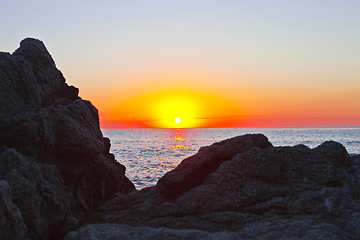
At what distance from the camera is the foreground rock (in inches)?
313

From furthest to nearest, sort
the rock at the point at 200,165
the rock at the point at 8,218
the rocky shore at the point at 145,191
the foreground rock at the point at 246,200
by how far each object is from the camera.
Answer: the rock at the point at 200,165
the foreground rock at the point at 246,200
the rocky shore at the point at 145,191
the rock at the point at 8,218

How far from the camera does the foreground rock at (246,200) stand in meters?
7.95

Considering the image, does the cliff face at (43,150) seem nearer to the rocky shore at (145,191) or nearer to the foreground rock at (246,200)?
the rocky shore at (145,191)

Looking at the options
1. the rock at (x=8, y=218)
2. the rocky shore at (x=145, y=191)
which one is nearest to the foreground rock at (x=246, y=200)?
the rocky shore at (x=145, y=191)

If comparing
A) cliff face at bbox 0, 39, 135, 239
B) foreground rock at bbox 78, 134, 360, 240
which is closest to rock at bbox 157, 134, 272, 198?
foreground rock at bbox 78, 134, 360, 240

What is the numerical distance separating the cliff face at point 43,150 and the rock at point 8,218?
75 cm

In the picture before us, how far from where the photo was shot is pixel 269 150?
11.5 meters

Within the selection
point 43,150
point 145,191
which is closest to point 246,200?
point 145,191

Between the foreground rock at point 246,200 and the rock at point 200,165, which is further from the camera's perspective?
the rock at point 200,165

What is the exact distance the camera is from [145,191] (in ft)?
40.6

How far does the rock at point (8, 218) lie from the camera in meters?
5.95

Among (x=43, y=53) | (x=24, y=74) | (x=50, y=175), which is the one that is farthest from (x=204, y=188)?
(x=43, y=53)

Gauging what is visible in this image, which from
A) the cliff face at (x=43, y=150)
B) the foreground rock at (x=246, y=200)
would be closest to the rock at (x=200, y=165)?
the foreground rock at (x=246, y=200)

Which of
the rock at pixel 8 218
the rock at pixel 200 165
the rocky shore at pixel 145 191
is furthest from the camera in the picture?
the rock at pixel 200 165
